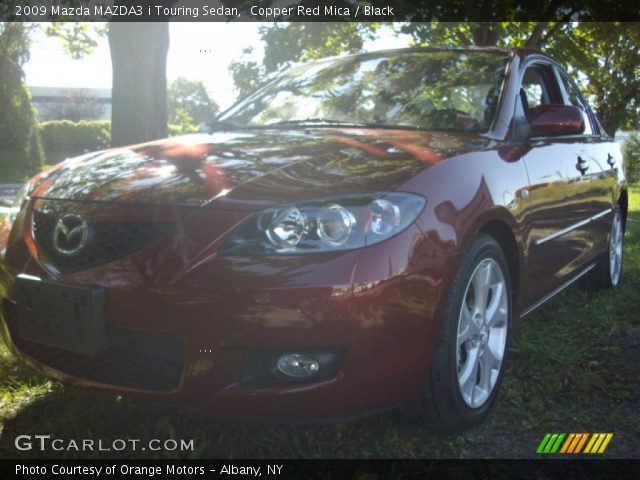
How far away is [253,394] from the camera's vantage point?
6.97 ft

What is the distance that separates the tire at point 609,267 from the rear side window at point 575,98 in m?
0.73

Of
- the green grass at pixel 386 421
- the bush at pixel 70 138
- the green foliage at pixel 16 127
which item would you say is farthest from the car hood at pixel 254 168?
the bush at pixel 70 138

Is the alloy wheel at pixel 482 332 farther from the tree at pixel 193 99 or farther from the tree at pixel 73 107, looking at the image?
the tree at pixel 193 99

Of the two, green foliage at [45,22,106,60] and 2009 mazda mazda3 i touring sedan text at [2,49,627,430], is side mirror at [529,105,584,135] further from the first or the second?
green foliage at [45,22,106,60]

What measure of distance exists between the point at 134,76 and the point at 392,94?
187 inches

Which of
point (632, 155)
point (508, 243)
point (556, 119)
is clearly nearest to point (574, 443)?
point (508, 243)

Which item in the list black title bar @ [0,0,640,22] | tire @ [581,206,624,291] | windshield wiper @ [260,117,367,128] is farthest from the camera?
black title bar @ [0,0,640,22]

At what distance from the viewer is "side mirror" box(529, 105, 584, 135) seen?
320 centimetres

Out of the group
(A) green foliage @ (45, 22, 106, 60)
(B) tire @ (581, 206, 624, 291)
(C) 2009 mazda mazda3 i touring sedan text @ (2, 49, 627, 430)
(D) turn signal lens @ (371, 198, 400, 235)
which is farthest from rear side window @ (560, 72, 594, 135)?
(A) green foliage @ (45, 22, 106, 60)

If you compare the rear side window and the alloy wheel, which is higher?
the rear side window

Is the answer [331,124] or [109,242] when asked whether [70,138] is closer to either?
[331,124]

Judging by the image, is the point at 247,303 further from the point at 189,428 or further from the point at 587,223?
the point at 587,223

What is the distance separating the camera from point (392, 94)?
3461 mm

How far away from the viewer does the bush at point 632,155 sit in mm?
27094
